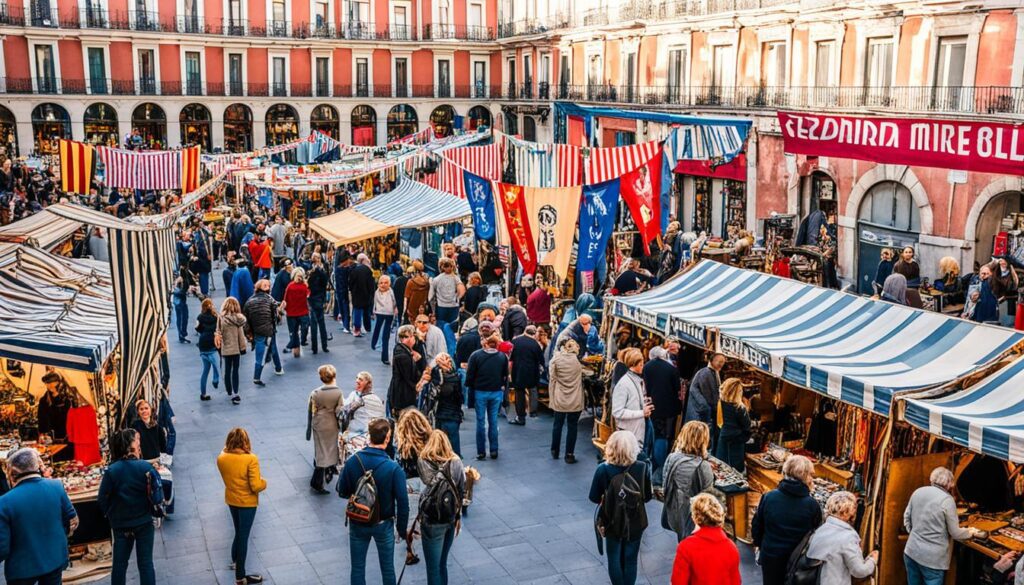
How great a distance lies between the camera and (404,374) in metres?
10.0

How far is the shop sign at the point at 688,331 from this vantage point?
30.5ft

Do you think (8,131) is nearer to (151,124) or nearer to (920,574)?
(151,124)

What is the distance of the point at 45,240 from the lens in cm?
1340

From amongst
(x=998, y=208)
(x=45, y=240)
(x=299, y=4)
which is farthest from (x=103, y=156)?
(x=299, y=4)

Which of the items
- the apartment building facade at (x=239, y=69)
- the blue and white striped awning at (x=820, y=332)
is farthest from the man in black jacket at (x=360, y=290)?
the apartment building facade at (x=239, y=69)

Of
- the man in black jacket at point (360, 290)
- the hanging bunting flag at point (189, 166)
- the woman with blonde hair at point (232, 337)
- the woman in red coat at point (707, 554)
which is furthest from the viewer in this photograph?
the hanging bunting flag at point (189, 166)

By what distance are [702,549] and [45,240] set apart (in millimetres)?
10812

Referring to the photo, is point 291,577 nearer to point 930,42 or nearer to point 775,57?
point 930,42

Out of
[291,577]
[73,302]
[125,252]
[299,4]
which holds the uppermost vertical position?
[299,4]

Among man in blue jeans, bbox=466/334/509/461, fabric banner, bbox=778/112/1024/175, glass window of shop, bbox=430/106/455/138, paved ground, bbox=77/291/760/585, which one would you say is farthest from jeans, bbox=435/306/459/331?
glass window of shop, bbox=430/106/455/138

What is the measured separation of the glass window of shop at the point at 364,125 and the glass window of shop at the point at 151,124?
8458 millimetres

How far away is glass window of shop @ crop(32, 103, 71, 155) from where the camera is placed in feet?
136

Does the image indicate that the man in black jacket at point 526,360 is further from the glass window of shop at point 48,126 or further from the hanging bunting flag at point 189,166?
the glass window of shop at point 48,126

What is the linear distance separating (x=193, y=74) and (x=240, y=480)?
4004 cm
